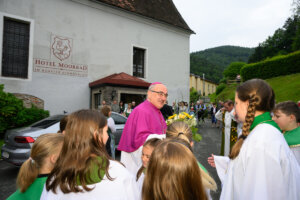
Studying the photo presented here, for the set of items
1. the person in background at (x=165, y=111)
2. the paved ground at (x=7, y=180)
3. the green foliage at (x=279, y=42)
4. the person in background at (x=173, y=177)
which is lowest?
the paved ground at (x=7, y=180)

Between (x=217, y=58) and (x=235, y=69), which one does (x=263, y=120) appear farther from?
(x=217, y=58)

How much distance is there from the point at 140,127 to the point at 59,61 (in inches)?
432

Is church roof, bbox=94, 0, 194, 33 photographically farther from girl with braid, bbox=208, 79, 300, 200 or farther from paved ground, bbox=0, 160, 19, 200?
girl with braid, bbox=208, 79, 300, 200

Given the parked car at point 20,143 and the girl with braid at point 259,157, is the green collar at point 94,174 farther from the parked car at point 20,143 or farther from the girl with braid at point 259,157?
the parked car at point 20,143

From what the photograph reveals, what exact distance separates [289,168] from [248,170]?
0.32 meters

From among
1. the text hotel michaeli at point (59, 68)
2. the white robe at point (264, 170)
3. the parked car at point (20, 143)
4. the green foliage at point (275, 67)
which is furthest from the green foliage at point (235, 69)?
the white robe at point (264, 170)

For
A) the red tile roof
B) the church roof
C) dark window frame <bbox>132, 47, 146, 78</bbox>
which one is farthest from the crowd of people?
dark window frame <bbox>132, 47, 146, 78</bbox>

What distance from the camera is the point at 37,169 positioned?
1.87 m

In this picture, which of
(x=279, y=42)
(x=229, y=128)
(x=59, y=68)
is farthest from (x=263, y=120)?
(x=279, y=42)

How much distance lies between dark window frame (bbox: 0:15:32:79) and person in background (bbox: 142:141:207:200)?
40.2 ft

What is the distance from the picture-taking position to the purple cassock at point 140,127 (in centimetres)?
310

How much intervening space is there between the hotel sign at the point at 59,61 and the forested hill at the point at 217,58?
224ft

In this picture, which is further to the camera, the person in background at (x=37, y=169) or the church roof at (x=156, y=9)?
the church roof at (x=156, y=9)

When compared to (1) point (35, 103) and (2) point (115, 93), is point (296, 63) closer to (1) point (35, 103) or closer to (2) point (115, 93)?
(2) point (115, 93)
